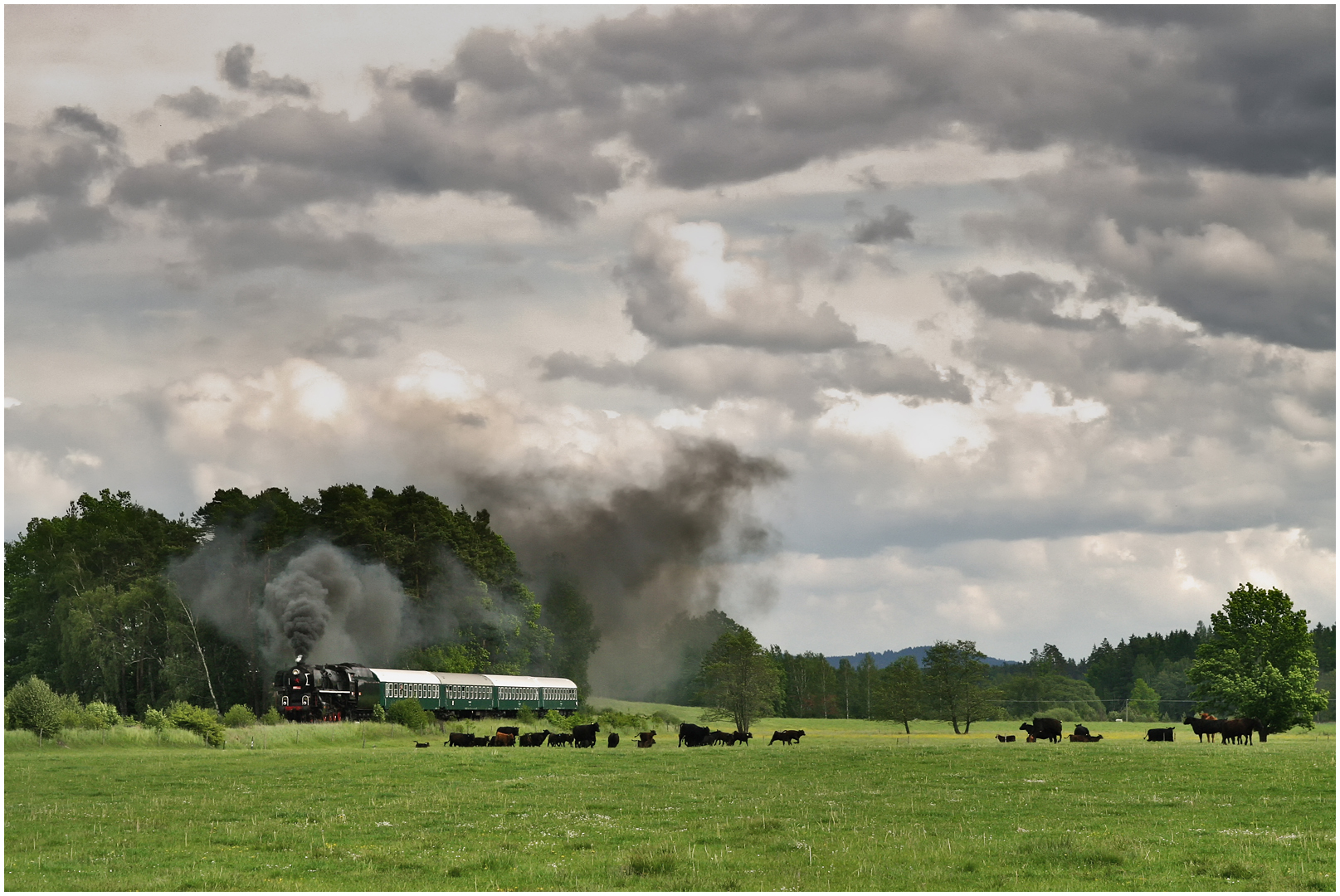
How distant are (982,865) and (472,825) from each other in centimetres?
1217

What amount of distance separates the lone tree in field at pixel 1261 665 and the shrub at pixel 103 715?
64.9 meters

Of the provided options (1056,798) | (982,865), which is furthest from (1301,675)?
(982,865)

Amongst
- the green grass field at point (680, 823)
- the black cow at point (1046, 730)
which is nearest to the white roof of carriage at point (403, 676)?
the green grass field at point (680, 823)

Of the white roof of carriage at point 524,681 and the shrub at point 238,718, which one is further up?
the white roof of carriage at point 524,681

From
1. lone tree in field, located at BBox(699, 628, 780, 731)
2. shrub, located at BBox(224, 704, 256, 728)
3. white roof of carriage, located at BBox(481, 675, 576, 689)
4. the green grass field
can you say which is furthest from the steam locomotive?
the green grass field

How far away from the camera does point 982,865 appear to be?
23.3 m

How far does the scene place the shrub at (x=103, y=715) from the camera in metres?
69.4

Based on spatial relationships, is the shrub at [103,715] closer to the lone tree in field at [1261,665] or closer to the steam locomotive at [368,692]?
the steam locomotive at [368,692]

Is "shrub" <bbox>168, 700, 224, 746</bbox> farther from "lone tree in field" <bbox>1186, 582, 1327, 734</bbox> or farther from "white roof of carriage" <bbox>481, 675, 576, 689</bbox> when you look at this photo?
"lone tree in field" <bbox>1186, 582, 1327, 734</bbox>

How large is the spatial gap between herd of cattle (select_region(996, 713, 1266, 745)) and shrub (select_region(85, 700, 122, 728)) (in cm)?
5033

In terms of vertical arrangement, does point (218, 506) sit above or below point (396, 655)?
above

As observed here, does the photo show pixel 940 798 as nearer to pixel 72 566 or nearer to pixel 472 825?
pixel 472 825

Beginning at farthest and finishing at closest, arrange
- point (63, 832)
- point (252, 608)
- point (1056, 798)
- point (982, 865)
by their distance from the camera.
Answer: point (252, 608) → point (1056, 798) → point (63, 832) → point (982, 865)

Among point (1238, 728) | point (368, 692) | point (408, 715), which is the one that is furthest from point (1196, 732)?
point (368, 692)
